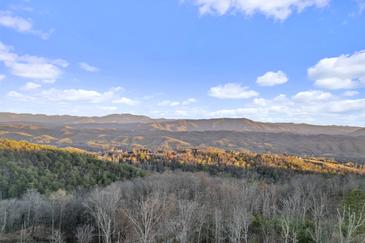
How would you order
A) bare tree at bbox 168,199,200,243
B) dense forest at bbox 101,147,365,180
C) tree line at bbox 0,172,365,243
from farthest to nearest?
1. dense forest at bbox 101,147,365,180
2. tree line at bbox 0,172,365,243
3. bare tree at bbox 168,199,200,243

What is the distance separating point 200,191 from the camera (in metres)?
75.2

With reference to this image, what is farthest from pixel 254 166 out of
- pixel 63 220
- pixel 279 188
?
pixel 63 220

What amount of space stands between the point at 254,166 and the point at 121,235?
134024 millimetres

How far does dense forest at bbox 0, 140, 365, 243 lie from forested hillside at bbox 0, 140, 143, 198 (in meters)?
0.28

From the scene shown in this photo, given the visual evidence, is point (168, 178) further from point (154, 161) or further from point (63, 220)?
point (154, 161)

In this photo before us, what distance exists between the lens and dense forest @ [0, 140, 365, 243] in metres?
42.7

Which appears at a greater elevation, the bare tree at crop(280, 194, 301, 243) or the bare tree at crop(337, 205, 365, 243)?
the bare tree at crop(337, 205, 365, 243)

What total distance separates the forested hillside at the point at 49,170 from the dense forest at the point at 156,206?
0.28 metres

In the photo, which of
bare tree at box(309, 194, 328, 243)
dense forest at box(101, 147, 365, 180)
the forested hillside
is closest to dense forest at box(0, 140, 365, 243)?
bare tree at box(309, 194, 328, 243)

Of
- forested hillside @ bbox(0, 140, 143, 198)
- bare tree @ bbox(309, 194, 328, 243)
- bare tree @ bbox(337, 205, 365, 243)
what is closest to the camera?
bare tree @ bbox(337, 205, 365, 243)

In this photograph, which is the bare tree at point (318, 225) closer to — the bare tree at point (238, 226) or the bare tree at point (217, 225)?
the bare tree at point (238, 226)

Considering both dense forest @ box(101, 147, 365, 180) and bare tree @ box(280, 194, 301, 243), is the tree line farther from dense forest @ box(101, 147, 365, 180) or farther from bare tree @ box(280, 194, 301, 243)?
dense forest @ box(101, 147, 365, 180)

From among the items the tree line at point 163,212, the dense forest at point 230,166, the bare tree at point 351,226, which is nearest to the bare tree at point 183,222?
the tree line at point 163,212

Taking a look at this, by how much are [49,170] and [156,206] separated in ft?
224
